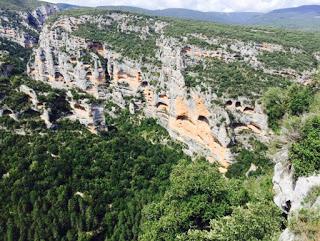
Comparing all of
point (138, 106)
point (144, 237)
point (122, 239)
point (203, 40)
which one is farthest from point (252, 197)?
point (203, 40)

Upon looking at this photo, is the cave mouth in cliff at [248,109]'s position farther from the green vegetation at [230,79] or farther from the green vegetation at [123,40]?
the green vegetation at [123,40]

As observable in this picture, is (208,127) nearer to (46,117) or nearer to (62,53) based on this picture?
(46,117)

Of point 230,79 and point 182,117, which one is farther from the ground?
point 230,79

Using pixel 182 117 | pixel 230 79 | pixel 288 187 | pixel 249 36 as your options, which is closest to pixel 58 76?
pixel 230 79

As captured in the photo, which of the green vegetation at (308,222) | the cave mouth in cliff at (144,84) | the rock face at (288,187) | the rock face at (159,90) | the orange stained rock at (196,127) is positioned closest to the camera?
the green vegetation at (308,222)

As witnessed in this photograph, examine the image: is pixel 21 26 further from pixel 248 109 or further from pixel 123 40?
pixel 248 109

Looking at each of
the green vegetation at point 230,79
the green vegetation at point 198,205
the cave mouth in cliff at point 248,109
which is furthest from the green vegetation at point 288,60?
the green vegetation at point 198,205

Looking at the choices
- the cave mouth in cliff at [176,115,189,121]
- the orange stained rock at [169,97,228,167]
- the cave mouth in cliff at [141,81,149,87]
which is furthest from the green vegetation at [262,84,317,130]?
the cave mouth in cliff at [141,81,149,87]
